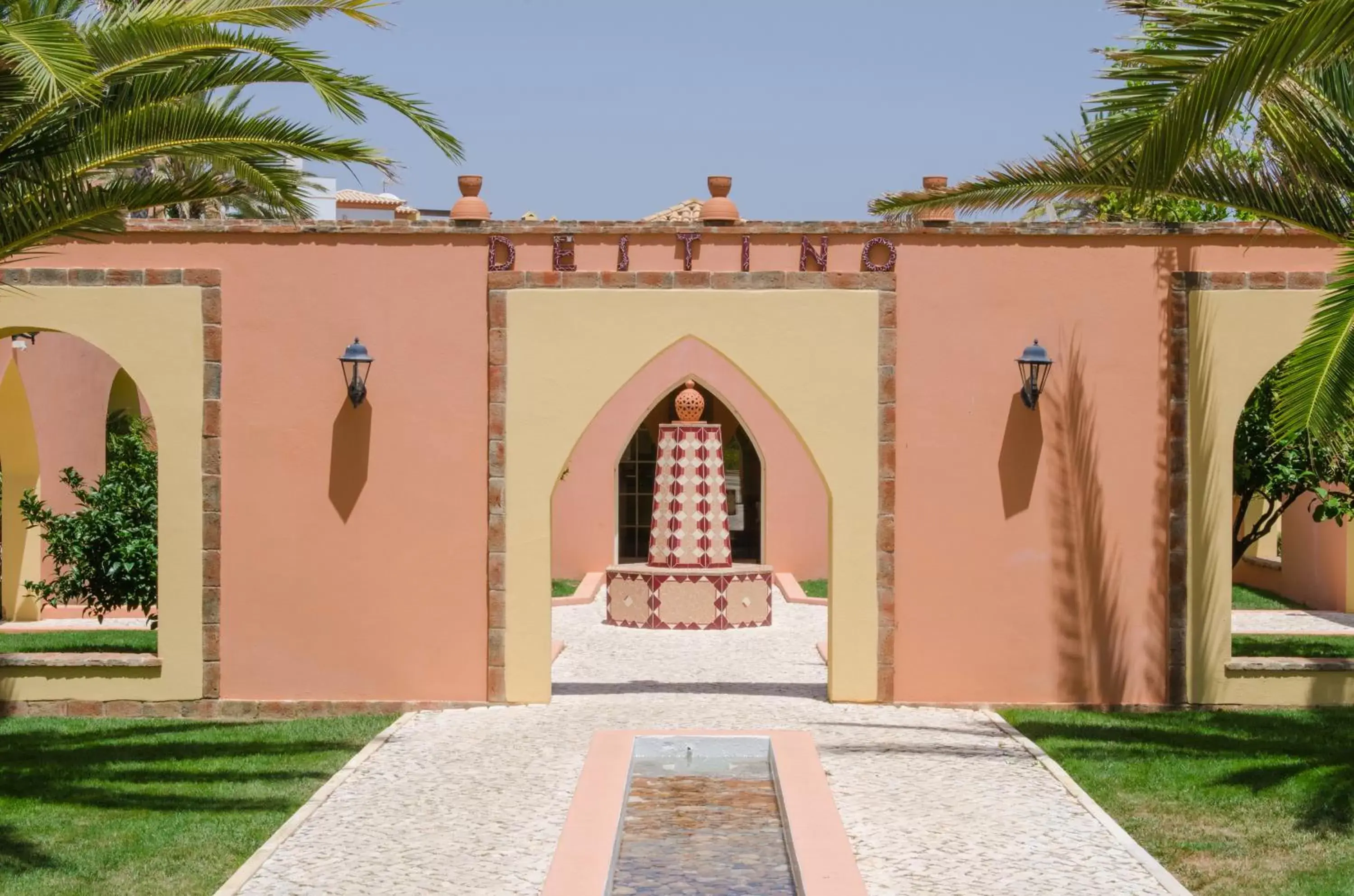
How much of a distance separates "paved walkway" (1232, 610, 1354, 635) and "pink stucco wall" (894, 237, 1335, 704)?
4.73 m

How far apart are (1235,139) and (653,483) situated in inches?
454

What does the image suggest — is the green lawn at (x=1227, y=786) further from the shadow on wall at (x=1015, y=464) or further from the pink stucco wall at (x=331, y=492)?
the pink stucco wall at (x=331, y=492)

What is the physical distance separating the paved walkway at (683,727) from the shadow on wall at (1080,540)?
3.32 feet

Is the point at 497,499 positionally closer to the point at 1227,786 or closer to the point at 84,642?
the point at 1227,786

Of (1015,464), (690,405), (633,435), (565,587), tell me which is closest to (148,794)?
(1015,464)

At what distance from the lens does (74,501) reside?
18.9 m

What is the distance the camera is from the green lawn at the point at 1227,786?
7.73 metres

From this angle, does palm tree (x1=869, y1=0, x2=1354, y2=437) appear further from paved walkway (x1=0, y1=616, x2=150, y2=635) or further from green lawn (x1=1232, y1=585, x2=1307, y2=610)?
paved walkway (x1=0, y1=616, x2=150, y2=635)

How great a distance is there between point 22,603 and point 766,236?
404 inches

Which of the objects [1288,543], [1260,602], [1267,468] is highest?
[1267,468]

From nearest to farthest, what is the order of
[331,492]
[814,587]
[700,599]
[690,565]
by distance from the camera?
1. [331,492]
2. [700,599]
3. [690,565]
4. [814,587]

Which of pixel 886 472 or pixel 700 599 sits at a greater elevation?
pixel 886 472

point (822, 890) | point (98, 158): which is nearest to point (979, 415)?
point (822, 890)

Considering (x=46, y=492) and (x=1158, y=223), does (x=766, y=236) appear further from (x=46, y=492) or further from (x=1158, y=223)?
(x=46, y=492)
